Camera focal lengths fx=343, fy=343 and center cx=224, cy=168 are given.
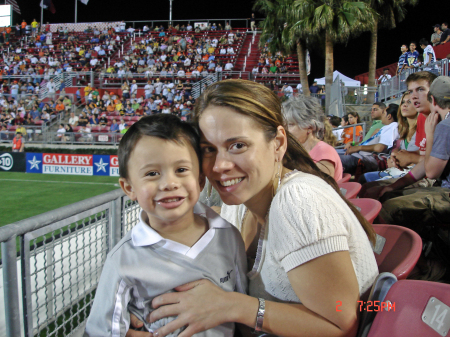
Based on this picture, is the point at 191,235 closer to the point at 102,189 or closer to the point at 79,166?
the point at 102,189

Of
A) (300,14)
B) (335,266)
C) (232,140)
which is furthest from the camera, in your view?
(300,14)

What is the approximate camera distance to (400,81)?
1166 cm

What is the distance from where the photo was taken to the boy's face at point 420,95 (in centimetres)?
331

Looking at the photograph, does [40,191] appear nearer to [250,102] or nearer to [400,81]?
[250,102]

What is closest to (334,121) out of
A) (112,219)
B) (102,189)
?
(102,189)

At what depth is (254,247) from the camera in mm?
Answer: 1475

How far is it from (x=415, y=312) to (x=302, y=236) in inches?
14.4

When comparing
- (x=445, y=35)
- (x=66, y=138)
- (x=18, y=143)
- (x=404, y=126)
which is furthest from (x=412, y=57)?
(x=18, y=143)

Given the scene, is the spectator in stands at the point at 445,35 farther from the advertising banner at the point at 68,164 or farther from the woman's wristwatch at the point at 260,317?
the woman's wristwatch at the point at 260,317

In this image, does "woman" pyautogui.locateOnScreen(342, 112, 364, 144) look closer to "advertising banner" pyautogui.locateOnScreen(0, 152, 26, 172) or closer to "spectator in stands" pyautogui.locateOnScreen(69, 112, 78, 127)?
"advertising banner" pyautogui.locateOnScreen(0, 152, 26, 172)

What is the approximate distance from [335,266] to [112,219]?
1738mm

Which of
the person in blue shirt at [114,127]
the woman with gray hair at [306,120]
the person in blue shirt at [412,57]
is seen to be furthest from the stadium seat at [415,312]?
the person in blue shirt at [114,127]

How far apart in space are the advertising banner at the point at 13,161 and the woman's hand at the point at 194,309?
12389 mm

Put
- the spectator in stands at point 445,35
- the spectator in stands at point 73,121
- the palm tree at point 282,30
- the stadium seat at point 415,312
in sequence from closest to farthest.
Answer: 1. the stadium seat at point 415,312
2. the spectator in stands at point 445,35
3. the palm tree at point 282,30
4. the spectator in stands at point 73,121
